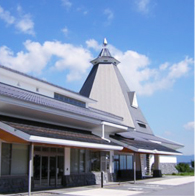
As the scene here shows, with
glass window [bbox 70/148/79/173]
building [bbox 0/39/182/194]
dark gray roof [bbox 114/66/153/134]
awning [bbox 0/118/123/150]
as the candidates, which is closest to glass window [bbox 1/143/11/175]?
building [bbox 0/39/182/194]

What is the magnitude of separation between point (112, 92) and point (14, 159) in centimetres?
2531

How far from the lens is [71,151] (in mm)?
20875

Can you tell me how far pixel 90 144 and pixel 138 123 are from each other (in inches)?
892

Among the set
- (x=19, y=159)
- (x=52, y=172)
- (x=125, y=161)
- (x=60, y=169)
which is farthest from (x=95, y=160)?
(x=125, y=161)

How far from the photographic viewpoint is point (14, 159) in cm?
1681

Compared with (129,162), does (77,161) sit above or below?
above

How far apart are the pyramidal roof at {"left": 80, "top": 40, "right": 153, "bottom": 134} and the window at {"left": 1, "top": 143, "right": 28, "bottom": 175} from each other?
22.2 meters

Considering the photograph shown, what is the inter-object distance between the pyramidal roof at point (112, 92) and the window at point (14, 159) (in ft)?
72.8

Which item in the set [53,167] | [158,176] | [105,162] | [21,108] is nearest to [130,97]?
[158,176]

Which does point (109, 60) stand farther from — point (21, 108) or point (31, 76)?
point (21, 108)

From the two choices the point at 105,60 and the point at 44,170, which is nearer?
the point at 44,170

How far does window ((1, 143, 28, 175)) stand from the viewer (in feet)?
53.4

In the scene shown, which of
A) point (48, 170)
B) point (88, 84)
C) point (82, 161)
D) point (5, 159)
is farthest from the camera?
point (88, 84)

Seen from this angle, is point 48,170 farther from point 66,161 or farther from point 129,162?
point 129,162
